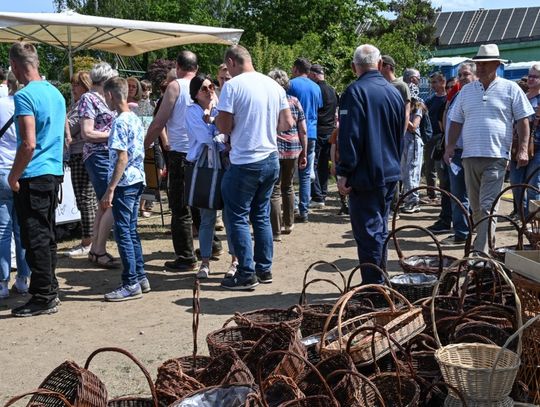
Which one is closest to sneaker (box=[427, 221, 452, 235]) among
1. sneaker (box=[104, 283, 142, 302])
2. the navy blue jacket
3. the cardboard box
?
the navy blue jacket

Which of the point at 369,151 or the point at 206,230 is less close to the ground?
the point at 369,151

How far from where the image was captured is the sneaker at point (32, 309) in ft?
19.0

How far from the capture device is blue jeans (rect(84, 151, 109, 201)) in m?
7.01

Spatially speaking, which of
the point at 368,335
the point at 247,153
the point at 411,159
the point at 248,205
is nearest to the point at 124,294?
the point at 248,205

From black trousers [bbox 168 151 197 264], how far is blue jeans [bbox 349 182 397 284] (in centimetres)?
209

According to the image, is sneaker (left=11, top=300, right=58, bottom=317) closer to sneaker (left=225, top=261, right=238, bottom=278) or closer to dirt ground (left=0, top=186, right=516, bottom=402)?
dirt ground (left=0, top=186, right=516, bottom=402)

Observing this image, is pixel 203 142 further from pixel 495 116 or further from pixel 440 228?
pixel 440 228

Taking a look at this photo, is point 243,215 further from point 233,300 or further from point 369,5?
point 369,5

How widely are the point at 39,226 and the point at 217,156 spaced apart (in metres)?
1.66

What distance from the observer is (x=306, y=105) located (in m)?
9.36

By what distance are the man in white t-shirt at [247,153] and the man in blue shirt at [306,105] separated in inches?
114

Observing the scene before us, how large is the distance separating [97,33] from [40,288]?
653 centimetres

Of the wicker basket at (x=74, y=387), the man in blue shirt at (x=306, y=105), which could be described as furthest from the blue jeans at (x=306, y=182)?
the wicker basket at (x=74, y=387)

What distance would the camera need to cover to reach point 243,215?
624 centimetres
